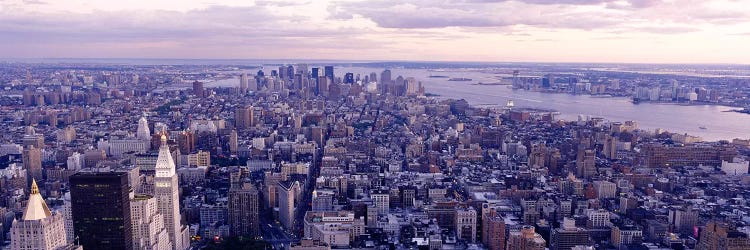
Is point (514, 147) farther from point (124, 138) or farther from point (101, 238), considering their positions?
point (101, 238)

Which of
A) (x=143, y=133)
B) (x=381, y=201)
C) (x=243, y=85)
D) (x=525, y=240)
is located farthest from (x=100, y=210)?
(x=243, y=85)

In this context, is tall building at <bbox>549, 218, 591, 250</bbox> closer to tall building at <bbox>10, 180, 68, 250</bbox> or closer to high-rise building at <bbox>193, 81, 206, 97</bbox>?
tall building at <bbox>10, 180, 68, 250</bbox>

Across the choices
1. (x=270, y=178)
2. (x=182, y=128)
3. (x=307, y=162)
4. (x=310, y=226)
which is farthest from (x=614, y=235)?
(x=182, y=128)

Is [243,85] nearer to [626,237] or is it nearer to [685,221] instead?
[685,221]

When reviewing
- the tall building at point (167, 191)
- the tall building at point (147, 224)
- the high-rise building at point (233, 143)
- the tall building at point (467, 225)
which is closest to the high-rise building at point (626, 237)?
the tall building at point (467, 225)

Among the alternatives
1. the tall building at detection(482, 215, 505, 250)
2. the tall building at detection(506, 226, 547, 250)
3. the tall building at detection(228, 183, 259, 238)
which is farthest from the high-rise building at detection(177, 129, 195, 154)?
the tall building at detection(506, 226, 547, 250)
